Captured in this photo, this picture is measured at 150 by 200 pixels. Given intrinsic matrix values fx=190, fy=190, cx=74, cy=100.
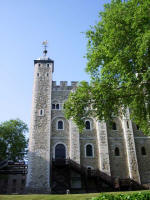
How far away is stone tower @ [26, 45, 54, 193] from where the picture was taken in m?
20.0

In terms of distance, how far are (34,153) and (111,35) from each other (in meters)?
15.6

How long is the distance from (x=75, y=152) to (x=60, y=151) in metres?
1.78

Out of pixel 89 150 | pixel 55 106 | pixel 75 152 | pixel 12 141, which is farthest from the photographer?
pixel 12 141

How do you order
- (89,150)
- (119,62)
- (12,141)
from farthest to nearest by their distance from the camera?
(12,141), (89,150), (119,62)

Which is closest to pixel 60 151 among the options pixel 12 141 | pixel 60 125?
pixel 60 125

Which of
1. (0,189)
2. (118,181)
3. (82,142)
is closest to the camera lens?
(118,181)

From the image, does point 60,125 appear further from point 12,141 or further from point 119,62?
point 119,62

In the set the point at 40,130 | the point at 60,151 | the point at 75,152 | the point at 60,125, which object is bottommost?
the point at 75,152

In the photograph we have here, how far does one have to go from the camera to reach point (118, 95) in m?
12.5

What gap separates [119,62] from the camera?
35.1 ft

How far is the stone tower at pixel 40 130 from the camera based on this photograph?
20.0m

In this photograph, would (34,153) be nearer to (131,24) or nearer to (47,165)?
(47,165)

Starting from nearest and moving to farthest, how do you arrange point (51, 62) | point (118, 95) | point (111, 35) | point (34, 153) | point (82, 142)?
point (111, 35) < point (118, 95) < point (34, 153) < point (82, 142) < point (51, 62)

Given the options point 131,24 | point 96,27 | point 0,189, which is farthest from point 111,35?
point 0,189
